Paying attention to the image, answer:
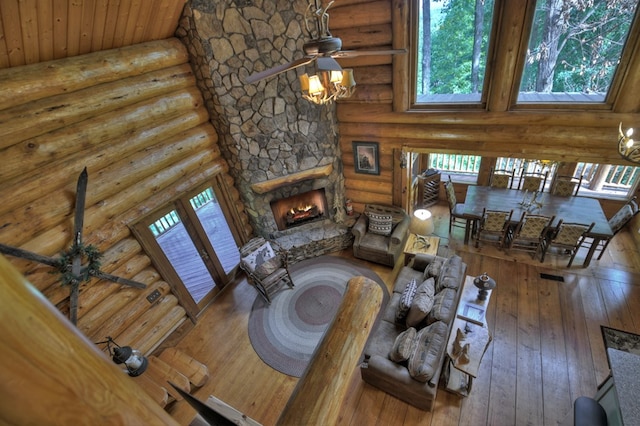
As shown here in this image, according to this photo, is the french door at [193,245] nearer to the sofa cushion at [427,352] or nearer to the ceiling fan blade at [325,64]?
the ceiling fan blade at [325,64]

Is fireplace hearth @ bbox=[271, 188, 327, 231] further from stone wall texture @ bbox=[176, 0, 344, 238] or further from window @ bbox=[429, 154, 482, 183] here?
window @ bbox=[429, 154, 482, 183]

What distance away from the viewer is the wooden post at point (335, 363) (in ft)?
4.61

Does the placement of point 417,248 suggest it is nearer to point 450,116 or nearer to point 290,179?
point 450,116

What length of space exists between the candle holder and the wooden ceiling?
5.31 m

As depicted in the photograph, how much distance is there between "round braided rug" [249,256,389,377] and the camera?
426cm

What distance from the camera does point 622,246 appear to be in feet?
17.3

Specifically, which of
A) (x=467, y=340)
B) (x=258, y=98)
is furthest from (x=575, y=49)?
(x=258, y=98)

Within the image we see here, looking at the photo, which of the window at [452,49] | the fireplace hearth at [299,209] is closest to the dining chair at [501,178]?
the window at [452,49]

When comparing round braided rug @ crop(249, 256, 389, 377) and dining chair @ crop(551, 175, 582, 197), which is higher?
dining chair @ crop(551, 175, 582, 197)

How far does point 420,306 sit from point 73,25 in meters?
5.02

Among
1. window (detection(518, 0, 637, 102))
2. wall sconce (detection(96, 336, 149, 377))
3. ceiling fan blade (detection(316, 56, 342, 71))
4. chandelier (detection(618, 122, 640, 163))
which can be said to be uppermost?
ceiling fan blade (detection(316, 56, 342, 71))

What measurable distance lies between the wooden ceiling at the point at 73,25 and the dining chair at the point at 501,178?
20.9ft

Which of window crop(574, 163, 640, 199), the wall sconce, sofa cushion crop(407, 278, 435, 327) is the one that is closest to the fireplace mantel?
sofa cushion crop(407, 278, 435, 327)

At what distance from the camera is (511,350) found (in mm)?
3934
